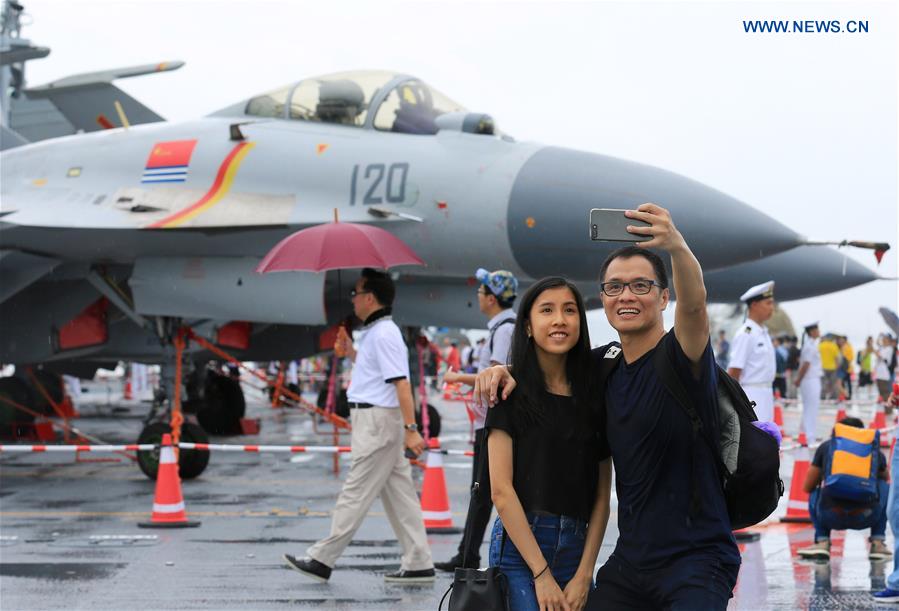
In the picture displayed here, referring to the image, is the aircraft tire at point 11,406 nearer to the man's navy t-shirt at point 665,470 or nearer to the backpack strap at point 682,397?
the man's navy t-shirt at point 665,470

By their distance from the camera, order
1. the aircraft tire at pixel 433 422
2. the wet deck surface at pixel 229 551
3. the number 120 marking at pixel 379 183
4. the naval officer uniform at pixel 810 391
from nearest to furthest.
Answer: the wet deck surface at pixel 229 551 < the number 120 marking at pixel 379 183 < the naval officer uniform at pixel 810 391 < the aircraft tire at pixel 433 422

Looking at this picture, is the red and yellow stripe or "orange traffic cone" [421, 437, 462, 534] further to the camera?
the red and yellow stripe

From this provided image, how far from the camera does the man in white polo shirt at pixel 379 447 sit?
6.42m

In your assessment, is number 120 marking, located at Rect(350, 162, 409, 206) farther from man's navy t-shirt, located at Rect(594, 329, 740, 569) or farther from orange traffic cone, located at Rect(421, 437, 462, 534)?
man's navy t-shirt, located at Rect(594, 329, 740, 569)

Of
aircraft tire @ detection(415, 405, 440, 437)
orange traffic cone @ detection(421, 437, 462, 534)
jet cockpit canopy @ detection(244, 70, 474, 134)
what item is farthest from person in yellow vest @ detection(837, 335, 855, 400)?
orange traffic cone @ detection(421, 437, 462, 534)

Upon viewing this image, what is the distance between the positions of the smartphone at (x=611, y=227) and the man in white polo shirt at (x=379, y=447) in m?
3.48

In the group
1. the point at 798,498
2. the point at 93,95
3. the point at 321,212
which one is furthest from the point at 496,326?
the point at 93,95

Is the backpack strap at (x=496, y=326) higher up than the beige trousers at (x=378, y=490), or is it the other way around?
the backpack strap at (x=496, y=326)

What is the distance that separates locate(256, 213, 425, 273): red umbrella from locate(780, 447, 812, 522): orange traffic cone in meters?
3.34

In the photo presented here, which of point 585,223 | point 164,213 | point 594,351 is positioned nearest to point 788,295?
point 585,223

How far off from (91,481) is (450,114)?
4.80m

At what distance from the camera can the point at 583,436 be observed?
3385 mm

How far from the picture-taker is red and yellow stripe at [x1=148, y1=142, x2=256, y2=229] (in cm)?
1079

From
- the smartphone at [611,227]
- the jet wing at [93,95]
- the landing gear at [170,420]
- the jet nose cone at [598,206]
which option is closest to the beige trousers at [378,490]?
the jet nose cone at [598,206]
